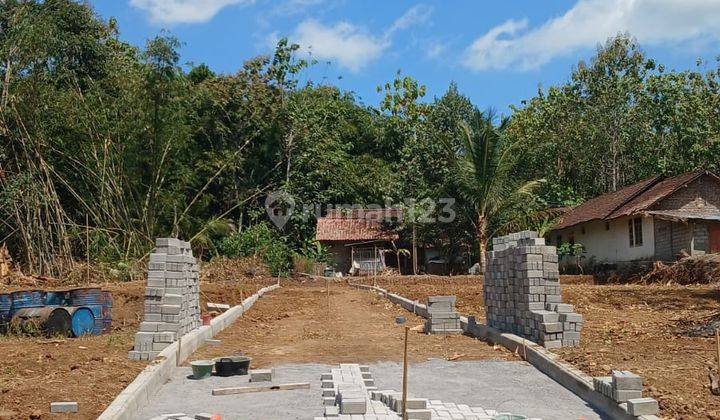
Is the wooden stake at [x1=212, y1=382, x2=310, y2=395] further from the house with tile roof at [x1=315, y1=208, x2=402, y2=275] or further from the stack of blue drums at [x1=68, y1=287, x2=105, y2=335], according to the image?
the house with tile roof at [x1=315, y1=208, x2=402, y2=275]

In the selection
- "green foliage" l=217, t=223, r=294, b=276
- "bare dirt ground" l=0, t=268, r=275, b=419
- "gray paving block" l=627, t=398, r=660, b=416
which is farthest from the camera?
"green foliage" l=217, t=223, r=294, b=276

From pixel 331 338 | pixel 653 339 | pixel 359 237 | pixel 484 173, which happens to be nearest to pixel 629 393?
pixel 653 339

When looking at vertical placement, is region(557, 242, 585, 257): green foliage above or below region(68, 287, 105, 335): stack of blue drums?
above

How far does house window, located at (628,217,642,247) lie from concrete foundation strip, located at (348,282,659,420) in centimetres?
1613

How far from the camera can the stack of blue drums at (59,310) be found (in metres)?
12.3

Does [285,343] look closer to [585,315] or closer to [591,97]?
[585,315]

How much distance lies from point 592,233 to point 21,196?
2293cm

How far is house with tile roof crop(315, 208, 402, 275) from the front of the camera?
111 feet

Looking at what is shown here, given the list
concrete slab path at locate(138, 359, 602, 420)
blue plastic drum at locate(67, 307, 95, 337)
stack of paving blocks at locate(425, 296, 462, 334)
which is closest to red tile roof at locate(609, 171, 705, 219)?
stack of paving blocks at locate(425, 296, 462, 334)

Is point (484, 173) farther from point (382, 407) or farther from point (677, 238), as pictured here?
point (382, 407)

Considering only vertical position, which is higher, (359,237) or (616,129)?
(616,129)

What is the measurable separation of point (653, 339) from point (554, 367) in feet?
8.31

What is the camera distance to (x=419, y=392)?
24.7 ft

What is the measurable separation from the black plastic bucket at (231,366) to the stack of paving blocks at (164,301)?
111 cm
